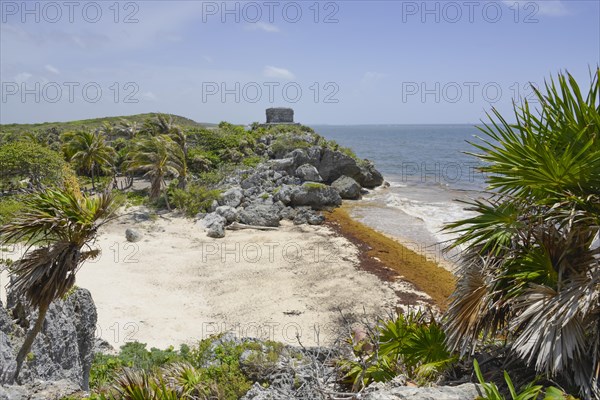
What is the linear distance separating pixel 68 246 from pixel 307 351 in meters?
4.34

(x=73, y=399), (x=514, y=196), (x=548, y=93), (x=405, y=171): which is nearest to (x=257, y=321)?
(x=73, y=399)

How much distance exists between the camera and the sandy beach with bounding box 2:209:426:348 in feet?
Answer: 42.1

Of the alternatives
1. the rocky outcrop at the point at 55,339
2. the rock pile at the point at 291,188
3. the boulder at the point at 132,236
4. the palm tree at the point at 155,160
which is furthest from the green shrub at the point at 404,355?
the palm tree at the point at 155,160

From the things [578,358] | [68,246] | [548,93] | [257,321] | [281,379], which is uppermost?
[548,93]

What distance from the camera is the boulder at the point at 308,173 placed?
34188mm

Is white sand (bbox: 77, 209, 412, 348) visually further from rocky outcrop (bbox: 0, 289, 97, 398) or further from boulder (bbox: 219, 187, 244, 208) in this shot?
boulder (bbox: 219, 187, 244, 208)

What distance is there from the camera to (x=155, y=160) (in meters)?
26.3

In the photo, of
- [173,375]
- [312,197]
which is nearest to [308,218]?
[312,197]

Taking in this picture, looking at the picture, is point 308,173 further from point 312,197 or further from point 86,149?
point 86,149

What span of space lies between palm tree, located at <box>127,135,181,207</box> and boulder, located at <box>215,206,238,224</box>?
14.8 ft

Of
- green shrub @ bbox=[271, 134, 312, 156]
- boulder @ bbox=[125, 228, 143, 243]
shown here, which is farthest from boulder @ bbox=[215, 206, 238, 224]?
green shrub @ bbox=[271, 134, 312, 156]

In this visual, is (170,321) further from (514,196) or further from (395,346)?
(514,196)

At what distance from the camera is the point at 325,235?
23.1 metres

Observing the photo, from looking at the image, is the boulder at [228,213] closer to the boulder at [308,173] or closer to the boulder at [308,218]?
the boulder at [308,218]
